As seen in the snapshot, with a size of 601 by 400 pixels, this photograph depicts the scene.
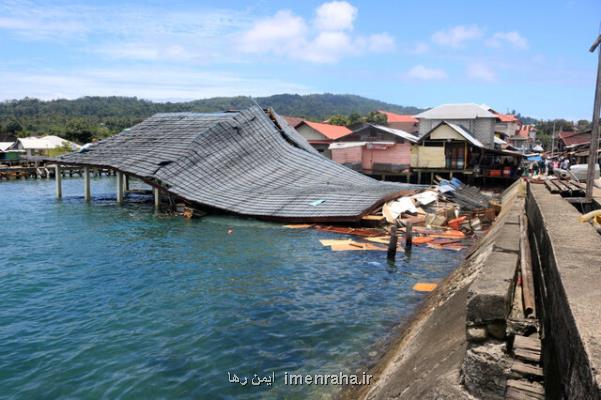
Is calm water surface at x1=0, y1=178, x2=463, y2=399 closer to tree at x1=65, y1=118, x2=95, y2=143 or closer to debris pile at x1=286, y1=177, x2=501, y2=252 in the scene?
debris pile at x1=286, y1=177, x2=501, y2=252

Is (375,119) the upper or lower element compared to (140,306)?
upper

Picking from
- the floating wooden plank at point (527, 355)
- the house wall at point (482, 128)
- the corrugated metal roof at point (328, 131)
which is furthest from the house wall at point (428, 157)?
the floating wooden plank at point (527, 355)

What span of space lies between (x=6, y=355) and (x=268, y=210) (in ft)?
52.8

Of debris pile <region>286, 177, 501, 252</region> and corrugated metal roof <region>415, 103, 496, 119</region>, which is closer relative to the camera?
debris pile <region>286, 177, 501, 252</region>

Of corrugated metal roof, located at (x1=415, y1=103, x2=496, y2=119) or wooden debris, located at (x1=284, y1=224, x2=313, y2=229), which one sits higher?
corrugated metal roof, located at (x1=415, y1=103, x2=496, y2=119)

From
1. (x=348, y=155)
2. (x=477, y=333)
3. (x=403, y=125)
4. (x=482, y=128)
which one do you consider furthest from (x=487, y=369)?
(x=403, y=125)

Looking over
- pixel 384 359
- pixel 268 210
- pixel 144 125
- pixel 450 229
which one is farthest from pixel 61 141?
pixel 384 359

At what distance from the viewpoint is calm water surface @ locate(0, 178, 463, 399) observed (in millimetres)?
9438

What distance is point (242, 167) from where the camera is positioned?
1233 inches

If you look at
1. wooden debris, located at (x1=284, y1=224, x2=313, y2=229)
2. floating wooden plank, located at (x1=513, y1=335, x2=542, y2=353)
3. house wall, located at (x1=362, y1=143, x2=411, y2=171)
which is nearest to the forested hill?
house wall, located at (x1=362, y1=143, x2=411, y2=171)

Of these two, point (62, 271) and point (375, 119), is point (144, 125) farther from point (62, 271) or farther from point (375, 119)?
point (375, 119)

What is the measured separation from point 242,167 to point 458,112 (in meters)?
34.9

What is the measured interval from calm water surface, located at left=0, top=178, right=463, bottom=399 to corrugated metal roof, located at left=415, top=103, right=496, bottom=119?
3884 centimetres

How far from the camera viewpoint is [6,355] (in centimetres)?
1038
